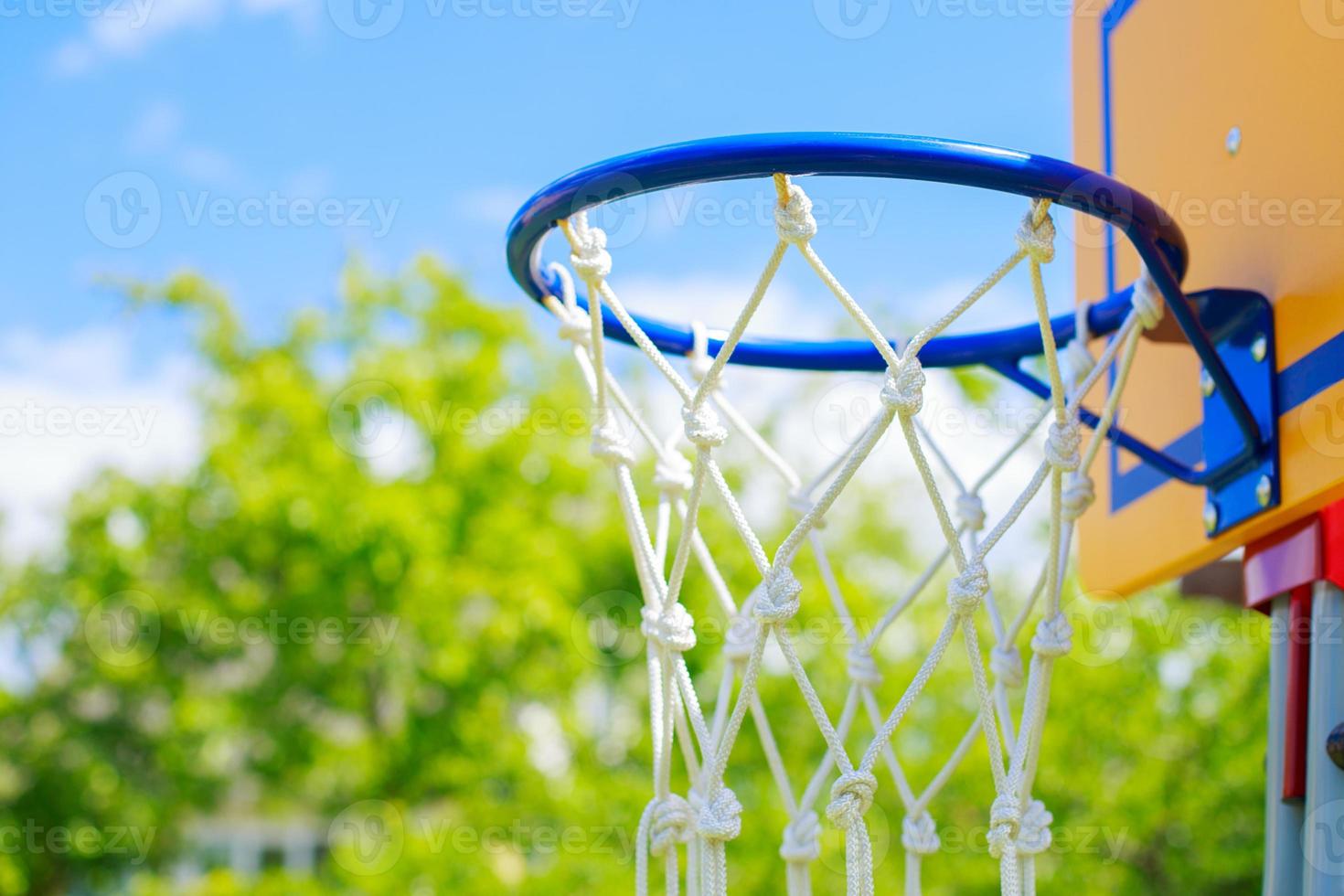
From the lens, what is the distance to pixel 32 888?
29.4 feet

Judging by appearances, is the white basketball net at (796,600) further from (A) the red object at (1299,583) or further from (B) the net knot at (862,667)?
(A) the red object at (1299,583)

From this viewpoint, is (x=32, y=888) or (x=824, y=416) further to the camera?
(x=32, y=888)

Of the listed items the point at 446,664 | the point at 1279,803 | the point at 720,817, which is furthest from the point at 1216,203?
the point at 446,664

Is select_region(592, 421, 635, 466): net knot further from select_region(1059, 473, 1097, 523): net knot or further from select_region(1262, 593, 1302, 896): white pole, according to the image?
select_region(1262, 593, 1302, 896): white pole

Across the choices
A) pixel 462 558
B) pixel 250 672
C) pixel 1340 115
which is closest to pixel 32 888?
pixel 250 672

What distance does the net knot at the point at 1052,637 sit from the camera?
1.52 metres

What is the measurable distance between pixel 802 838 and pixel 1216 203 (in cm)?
99

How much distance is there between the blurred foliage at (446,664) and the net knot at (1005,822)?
5.38 meters

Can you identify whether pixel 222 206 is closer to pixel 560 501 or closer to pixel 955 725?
pixel 560 501

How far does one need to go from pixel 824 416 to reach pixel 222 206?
4188 mm

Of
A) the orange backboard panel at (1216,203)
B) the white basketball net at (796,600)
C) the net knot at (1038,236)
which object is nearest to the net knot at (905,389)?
the white basketball net at (796,600)

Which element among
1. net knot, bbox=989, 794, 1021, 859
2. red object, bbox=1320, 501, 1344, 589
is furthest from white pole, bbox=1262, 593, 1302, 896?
net knot, bbox=989, 794, 1021, 859

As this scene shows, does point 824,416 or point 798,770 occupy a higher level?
point 824,416

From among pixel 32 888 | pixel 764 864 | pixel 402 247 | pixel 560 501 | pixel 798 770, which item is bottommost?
pixel 32 888
